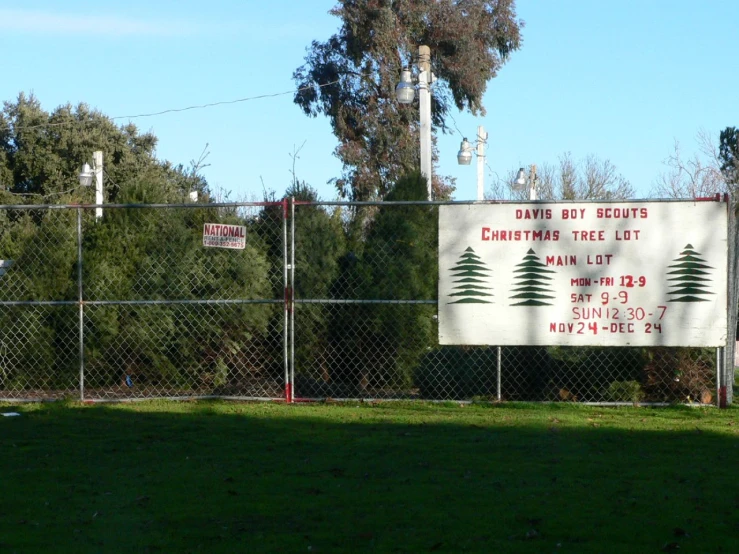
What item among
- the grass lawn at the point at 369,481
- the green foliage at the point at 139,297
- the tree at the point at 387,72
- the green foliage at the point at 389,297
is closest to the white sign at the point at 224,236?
the green foliage at the point at 139,297

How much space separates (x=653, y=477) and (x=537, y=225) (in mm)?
4449

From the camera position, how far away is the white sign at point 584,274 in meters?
10.8

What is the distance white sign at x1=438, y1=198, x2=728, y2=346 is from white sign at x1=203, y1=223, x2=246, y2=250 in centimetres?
233

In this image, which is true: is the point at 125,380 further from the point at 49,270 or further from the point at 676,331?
the point at 676,331

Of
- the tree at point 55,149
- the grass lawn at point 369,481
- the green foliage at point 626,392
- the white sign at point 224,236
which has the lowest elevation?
the grass lawn at point 369,481

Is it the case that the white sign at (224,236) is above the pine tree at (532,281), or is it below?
above

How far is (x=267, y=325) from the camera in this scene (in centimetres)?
1234

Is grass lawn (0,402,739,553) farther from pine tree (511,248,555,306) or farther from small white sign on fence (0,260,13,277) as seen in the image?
small white sign on fence (0,260,13,277)

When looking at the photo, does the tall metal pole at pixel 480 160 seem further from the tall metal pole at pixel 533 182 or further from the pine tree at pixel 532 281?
the pine tree at pixel 532 281

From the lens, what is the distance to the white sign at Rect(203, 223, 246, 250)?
37.9 feet

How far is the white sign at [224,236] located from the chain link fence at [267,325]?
0.34 metres

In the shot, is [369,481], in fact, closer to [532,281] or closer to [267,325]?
[532,281]

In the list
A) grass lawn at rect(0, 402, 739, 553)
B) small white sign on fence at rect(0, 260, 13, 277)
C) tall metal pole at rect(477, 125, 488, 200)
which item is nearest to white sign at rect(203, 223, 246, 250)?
grass lawn at rect(0, 402, 739, 553)

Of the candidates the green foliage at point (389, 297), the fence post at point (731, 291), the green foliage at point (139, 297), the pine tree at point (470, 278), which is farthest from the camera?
the green foliage at point (139, 297)
